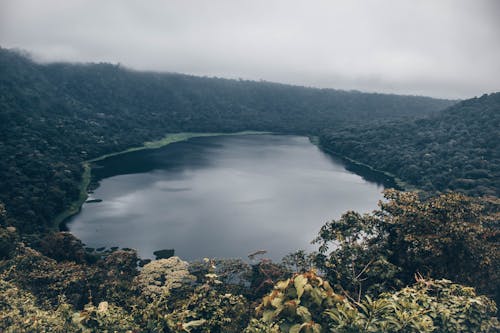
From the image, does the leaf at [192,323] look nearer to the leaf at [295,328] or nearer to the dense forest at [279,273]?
the dense forest at [279,273]

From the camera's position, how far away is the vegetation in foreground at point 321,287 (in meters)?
9.30

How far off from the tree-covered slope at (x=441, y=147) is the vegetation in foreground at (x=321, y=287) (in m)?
51.1

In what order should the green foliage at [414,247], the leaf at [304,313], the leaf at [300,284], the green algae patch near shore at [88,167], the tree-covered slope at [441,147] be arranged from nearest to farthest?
the leaf at [304,313]
the leaf at [300,284]
the green foliage at [414,247]
the green algae patch near shore at [88,167]
the tree-covered slope at [441,147]

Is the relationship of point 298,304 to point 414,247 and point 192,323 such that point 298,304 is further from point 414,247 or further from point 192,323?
point 414,247

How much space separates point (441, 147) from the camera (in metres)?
108

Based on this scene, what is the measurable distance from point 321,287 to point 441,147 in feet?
372

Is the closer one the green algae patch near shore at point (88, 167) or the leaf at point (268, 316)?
the leaf at point (268, 316)

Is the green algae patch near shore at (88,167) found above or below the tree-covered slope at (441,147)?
below

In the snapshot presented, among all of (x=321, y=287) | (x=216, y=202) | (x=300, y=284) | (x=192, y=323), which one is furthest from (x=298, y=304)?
(x=216, y=202)

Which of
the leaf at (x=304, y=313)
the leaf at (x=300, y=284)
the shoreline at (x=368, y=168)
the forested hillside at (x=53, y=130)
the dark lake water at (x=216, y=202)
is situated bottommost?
the dark lake water at (x=216, y=202)

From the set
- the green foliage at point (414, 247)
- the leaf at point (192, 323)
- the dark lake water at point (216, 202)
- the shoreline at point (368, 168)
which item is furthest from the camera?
the shoreline at point (368, 168)

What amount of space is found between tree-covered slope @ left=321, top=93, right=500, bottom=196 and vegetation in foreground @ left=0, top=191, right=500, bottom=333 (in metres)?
51.1

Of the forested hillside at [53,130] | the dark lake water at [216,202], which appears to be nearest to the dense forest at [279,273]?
the forested hillside at [53,130]

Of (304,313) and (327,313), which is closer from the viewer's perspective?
(304,313)
